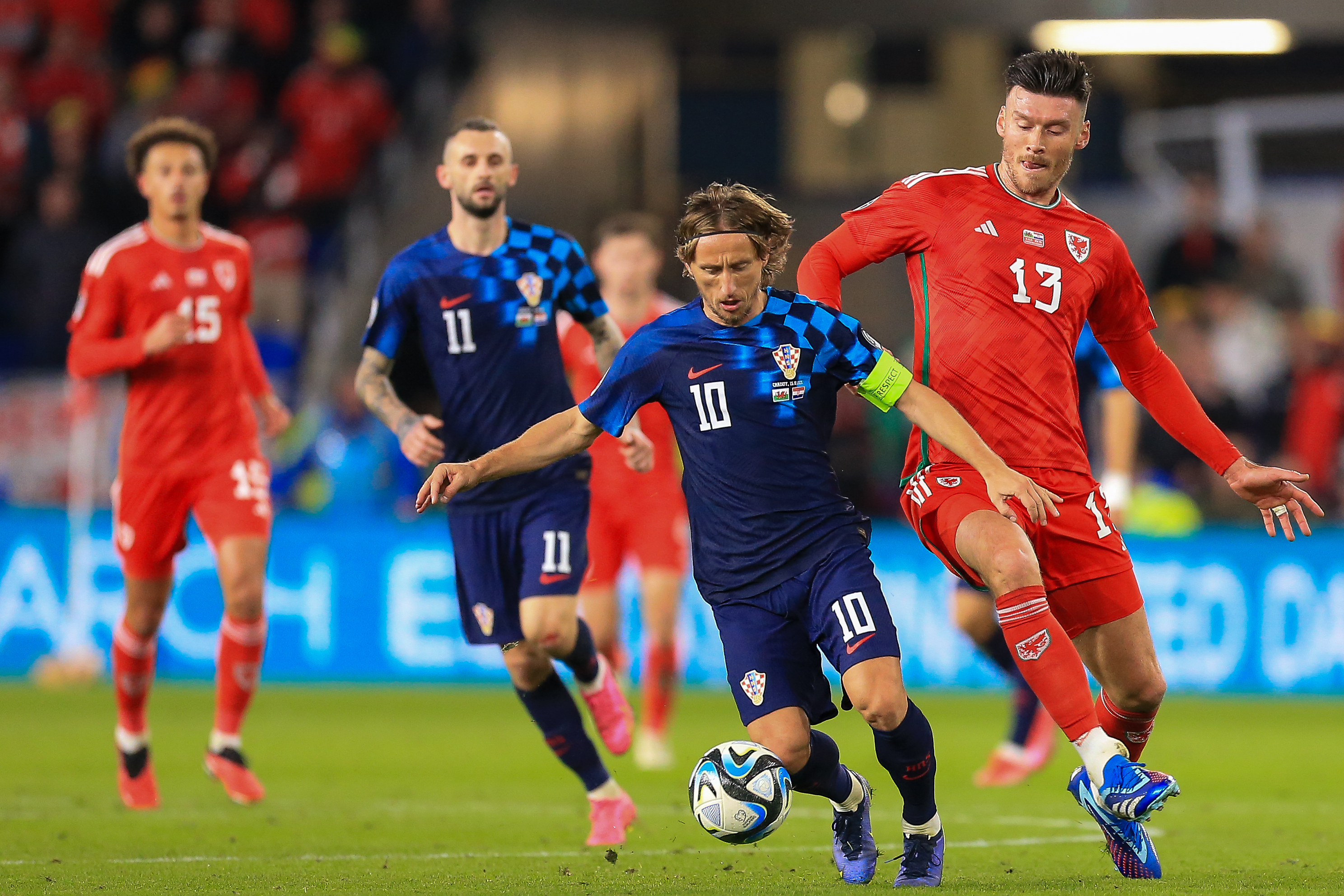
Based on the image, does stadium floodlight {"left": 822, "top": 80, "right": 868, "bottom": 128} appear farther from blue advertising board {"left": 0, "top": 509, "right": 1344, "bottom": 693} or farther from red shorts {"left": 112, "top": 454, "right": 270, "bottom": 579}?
red shorts {"left": 112, "top": 454, "right": 270, "bottom": 579}

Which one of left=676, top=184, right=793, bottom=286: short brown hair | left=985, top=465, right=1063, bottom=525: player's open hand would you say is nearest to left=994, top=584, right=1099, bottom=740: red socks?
left=985, top=465, right=1063, bottom=525: player's open hand

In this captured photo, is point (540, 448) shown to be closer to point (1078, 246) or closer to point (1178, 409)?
point (1078, 246)

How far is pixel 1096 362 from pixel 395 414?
9.37 feet

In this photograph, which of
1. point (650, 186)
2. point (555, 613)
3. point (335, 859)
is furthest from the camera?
point (650, 186)

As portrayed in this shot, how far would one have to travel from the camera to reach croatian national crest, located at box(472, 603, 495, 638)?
7391 mm

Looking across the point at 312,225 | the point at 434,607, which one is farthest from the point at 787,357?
the point at 312,225

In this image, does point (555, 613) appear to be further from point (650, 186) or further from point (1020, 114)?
point (650, 186)

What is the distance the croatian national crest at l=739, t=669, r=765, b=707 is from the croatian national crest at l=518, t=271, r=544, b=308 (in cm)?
223

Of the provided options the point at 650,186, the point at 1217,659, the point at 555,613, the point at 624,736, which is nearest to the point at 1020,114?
the point at 555,613

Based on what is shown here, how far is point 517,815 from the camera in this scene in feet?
26.4

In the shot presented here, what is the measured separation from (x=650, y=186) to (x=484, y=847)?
49.1ft

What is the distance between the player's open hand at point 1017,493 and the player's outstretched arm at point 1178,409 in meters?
0.88

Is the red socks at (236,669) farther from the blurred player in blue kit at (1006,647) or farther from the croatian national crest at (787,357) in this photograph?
the croatian national crest at (787,357)

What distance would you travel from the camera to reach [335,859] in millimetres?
6562
